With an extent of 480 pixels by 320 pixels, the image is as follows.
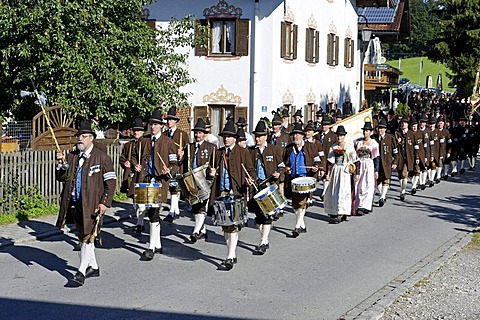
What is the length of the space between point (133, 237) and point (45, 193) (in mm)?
2993

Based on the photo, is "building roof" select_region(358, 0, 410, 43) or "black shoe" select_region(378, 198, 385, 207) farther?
"building roof" select_region(358, 0, 410, 43)

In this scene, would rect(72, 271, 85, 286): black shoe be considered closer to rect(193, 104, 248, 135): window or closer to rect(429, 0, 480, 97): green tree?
rect(193, 104, 248, 135): window

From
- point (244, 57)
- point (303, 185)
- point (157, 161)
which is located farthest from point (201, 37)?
point (157, 161)

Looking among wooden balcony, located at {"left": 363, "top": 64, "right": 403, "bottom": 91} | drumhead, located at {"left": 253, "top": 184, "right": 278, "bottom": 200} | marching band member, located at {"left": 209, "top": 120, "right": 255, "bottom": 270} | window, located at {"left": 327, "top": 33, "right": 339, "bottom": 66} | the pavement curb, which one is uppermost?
window, located at {"left": 327, "top": 33, "right": 339, "bottom": 66}

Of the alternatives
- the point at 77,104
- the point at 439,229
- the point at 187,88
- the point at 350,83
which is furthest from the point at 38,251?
the point at 350,83

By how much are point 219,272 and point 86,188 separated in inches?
87.6

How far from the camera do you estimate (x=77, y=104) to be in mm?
17828

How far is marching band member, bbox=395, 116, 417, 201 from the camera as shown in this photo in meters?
20.0

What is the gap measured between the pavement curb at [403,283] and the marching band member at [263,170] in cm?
224

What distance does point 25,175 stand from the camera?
15.2 meters

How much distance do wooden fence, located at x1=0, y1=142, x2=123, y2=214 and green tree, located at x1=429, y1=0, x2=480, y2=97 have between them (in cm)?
3810

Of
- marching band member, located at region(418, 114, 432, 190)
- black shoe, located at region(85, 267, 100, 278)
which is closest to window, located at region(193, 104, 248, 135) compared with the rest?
marching band member, located at region(418, 114, 432, 190)

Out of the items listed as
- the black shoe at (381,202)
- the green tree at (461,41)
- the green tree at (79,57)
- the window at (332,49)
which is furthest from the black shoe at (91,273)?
the green tree at (461,41)

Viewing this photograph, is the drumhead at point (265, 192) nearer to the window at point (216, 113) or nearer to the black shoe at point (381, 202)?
the black shoe at point (381, 202)
